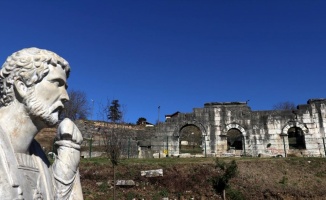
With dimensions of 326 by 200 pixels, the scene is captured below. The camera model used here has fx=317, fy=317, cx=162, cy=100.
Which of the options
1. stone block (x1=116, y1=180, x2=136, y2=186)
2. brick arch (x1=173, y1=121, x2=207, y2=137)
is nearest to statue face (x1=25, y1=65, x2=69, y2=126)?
stone block (x1=116, y1=180, x2=136, y2=186)

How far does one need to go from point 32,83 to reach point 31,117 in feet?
0.61

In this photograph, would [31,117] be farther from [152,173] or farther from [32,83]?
[152,173]

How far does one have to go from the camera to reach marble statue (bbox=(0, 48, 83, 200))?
1.64 m

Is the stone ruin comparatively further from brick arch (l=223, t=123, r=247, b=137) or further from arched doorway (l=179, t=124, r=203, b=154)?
arched doorway (l=179, t=124, r=203, b=154)

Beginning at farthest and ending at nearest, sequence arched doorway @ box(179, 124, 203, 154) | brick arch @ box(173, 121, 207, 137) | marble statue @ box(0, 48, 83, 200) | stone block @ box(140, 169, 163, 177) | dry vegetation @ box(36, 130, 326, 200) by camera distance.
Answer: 1. arched doorway @ box(179, 124, 203, 154)
2. brick arch @ box(173, 121, 207, 137)
3. stone block @ box(140, 169, 163, 177)
4. dry vegetation @ box(36, 130, 326, 200)
5. marble statue @ box(0, 48, 83, 200)

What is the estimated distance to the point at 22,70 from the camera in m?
1.72

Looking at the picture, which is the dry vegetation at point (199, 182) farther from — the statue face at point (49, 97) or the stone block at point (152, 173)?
the statue face at point (49, 97)

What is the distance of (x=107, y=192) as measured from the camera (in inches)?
504

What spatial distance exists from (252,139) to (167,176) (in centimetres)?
1070

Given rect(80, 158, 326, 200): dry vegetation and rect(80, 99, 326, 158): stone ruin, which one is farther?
→ rect(80, 99, 326, 158): stone ruin

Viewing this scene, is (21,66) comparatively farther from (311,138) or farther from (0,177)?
(311,138)

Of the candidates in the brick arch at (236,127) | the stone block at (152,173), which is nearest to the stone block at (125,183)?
the stone block at (152,173)

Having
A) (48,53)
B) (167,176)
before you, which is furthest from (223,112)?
(48,53)

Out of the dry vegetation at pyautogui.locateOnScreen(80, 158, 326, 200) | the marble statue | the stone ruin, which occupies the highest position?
the stone ruin
